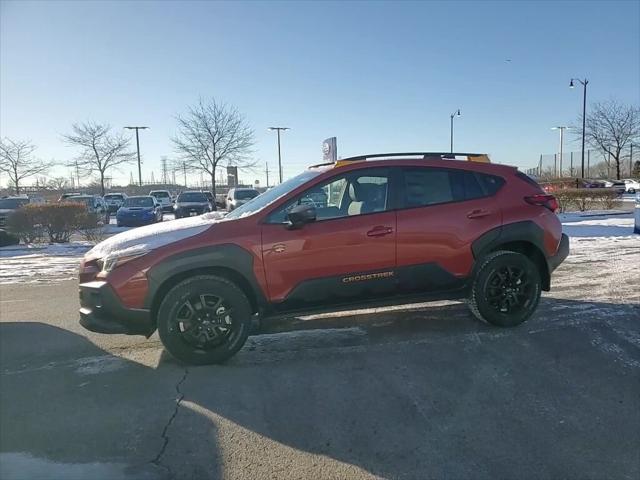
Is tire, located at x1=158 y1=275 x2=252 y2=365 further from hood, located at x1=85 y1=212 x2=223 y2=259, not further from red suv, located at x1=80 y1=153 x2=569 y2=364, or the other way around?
hood, located at x1=85 y1=212 x2=223 y2=259

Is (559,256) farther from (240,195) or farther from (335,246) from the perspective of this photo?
(240,195)

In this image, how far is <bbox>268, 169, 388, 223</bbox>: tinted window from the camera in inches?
175

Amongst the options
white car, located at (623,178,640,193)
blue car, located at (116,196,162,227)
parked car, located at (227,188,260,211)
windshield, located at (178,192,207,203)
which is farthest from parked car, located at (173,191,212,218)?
white car, located at (623,178,640,193)

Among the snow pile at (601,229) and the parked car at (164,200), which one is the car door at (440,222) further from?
the parked car at (164,200)

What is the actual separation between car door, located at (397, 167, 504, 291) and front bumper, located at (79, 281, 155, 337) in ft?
7.99

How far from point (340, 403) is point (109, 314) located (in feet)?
7.03

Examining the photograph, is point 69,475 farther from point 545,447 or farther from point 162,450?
point 545,447

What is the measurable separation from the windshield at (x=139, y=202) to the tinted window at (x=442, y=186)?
65.7 feet

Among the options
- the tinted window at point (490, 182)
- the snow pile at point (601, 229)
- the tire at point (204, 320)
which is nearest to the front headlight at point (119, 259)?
the tire at point (204, 320)

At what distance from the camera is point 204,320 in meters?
4.12

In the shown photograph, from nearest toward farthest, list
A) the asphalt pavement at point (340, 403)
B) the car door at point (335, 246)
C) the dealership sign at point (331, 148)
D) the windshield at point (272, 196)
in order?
the asphalt pavement at point (340, 403) < the car door at point (335, 246) < the windshield at point (272, 196) < the dealership sign at point (331, 148)

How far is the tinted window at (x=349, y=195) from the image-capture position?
4.43m

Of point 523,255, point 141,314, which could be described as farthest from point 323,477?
point 523,255

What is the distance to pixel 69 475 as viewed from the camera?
2670 mm
